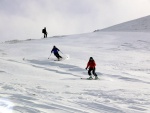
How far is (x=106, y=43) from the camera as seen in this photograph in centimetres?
3572

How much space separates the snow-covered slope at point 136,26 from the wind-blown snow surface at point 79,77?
5.07 m

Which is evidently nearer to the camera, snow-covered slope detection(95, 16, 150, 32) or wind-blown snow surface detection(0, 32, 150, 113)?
wind-blown snow surface detection(0, 32, 150, 113)

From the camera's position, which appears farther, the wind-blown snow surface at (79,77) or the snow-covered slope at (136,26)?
the snow-covered slope at (136,26)

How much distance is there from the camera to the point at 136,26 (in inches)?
1880

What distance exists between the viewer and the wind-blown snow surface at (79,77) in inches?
423

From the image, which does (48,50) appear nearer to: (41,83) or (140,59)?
(140,59)

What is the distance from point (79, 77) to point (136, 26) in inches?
1191

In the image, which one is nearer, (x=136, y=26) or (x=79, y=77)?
(x=79, y=77)

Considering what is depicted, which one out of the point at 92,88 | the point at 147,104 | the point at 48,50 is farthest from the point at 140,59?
the point at 147,104

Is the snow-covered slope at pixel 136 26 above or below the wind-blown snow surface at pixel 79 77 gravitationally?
above

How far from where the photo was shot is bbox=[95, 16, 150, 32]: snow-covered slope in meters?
45.9

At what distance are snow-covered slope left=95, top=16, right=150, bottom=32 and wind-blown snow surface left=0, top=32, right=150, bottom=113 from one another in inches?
200

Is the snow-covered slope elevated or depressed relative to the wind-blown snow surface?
elevated

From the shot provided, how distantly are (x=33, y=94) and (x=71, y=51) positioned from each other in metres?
18.0
